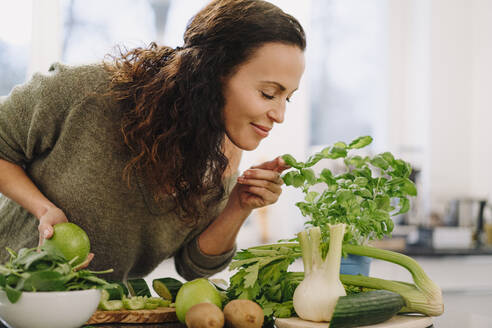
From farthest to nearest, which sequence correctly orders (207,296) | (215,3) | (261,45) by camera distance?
(215,3) → (261,45) → (207,296)

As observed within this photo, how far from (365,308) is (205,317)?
0.25 metres

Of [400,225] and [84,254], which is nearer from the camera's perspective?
[84,254]

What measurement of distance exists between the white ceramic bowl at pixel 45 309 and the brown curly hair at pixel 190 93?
0.52 m

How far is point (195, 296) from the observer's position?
89cm

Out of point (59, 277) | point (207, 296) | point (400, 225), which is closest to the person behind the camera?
point (59, 277)

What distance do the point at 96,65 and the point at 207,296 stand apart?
2.31 feet

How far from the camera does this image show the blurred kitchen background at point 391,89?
3170 millimetres

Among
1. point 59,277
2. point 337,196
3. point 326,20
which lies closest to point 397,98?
point 326,20

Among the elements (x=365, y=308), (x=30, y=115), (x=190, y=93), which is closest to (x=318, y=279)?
(x=365, y=308)

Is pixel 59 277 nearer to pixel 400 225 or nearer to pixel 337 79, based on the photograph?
pixel 400 225

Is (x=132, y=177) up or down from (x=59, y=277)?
up

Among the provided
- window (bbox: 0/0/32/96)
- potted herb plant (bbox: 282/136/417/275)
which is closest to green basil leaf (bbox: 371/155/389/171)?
potted herb plant (bbox: 282/136/417/275)

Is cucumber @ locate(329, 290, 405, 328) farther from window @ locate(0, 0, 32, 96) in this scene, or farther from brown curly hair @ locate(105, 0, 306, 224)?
window @ locate(0, 0, 32, 96)

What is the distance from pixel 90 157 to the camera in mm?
1285
